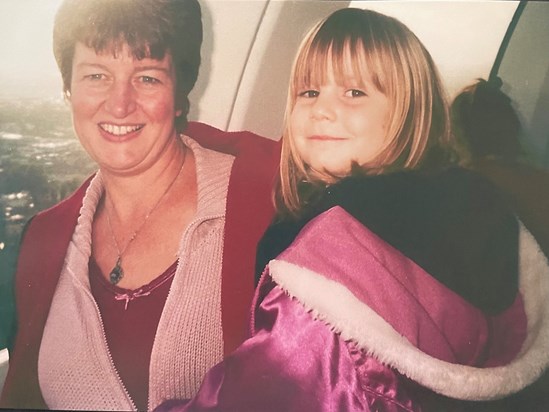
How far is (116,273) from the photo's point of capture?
176 centimetres

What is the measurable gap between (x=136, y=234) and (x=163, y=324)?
259 mm

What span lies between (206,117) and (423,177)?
0.59m

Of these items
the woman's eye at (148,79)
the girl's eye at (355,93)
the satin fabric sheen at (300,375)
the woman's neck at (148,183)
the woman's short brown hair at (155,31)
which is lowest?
the satin fabric sheen at (300,375)

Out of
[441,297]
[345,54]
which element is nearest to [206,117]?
[345,54]

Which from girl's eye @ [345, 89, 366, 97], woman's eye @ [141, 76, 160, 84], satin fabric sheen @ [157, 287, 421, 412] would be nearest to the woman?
woman's eye @ [141, 76, 160, 84]

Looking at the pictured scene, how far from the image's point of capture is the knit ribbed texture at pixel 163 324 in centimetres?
Result: 166

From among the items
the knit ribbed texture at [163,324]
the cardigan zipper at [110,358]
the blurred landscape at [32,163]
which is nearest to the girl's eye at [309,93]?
the knit ribbed texture at [163,324]

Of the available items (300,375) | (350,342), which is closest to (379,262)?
(350,342)

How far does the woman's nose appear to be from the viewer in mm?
1735

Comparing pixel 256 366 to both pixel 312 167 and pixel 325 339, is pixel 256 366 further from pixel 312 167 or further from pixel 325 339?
pixel 312 167

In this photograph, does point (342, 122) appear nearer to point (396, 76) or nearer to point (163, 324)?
point (396, 76)

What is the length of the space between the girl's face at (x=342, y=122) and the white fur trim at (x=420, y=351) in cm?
29

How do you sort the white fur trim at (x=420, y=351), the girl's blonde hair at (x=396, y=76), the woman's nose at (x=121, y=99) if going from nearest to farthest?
1. the white fur trim at (x=420, y=351)
2. the girl's blonde hair at (x=396, y=76)
3. the woman's nose at (x=121, y=99)

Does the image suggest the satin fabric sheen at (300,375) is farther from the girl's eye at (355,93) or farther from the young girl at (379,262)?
the girl's eye at (355,93)
